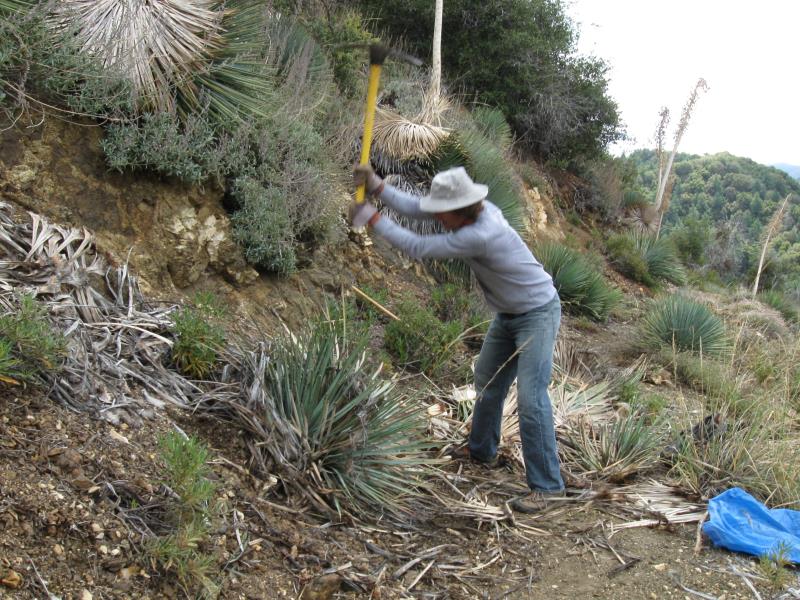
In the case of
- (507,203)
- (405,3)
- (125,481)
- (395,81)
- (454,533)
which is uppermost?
(405,3)

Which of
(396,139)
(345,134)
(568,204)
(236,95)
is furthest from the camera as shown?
(568,204)

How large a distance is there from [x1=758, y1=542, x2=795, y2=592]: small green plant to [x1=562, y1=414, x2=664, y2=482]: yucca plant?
1.26 m

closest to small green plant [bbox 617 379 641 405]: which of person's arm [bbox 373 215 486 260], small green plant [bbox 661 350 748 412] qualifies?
small green plant [bbox 661 350 748 412]

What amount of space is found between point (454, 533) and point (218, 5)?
5.08 meters

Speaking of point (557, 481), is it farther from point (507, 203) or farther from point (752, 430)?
point (507, 203)

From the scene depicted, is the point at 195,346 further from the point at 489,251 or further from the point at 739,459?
the point at 739,459

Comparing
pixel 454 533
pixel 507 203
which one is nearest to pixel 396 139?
pixel 507 203

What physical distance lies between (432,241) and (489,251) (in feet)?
1.22

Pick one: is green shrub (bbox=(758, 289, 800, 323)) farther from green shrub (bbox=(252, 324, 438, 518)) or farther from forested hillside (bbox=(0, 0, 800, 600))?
green shrub (bbox=(252, 324, 438, 518))

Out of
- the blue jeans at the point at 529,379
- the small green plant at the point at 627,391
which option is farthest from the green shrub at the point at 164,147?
the small green plant at the point at 627,391

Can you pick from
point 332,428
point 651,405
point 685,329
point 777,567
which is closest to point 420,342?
point 651,405

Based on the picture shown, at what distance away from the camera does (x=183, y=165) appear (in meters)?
5.86

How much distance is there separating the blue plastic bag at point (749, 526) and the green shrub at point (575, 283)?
22.2 ft

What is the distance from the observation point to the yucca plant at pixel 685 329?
1015cm
